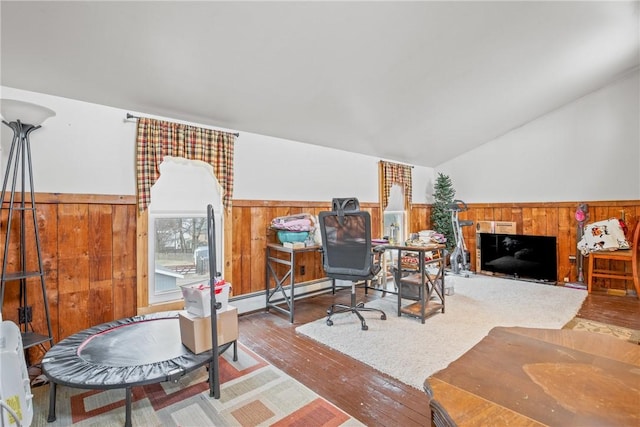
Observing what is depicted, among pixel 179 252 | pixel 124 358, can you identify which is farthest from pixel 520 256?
pixel 124 358

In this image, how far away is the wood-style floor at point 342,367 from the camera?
1.86 metres

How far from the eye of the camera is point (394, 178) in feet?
17.6

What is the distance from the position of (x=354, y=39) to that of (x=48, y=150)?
2.54 metres

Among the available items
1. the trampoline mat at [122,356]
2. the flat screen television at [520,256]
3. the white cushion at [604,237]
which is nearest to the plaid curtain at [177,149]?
the trampoline mat at [122,356]

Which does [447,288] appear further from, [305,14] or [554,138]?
[305,14]

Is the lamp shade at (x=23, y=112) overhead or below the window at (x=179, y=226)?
overhead

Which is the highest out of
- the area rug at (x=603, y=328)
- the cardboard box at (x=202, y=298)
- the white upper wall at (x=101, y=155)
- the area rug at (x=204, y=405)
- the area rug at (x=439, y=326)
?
the white upper wall at (x=101, y=155)

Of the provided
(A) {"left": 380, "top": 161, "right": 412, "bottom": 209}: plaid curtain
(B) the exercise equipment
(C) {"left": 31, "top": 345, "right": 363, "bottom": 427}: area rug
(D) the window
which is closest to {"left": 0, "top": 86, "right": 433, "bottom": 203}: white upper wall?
(D) the window

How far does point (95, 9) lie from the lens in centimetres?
180

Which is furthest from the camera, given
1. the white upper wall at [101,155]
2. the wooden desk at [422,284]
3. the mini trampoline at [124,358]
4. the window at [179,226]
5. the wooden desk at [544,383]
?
the wooden desk at [422,284]

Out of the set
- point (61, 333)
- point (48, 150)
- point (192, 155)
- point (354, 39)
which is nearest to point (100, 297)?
point (61, 333)

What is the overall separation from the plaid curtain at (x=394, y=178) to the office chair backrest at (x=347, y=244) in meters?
2.26

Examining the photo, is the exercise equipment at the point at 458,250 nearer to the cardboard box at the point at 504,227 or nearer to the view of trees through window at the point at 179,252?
the cardboard box at the point at 504,227

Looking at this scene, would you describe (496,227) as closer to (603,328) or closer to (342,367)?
(603,328)
